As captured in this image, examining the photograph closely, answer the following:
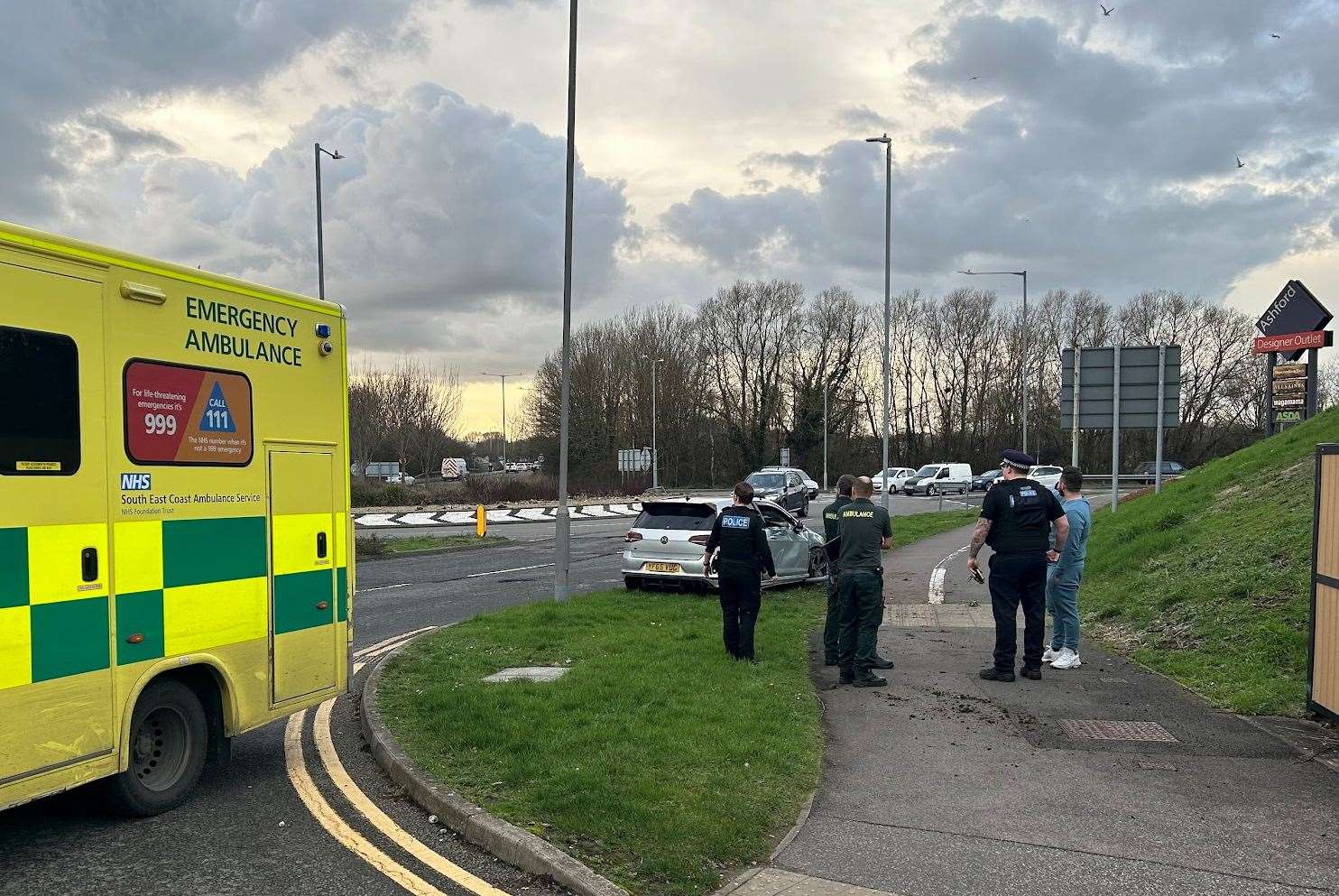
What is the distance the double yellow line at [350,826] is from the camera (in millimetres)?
4496

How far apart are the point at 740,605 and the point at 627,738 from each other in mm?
3152

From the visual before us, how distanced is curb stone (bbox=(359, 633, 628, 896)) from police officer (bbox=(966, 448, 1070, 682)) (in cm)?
512

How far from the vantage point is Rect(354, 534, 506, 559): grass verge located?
22375 mm

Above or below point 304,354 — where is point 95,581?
below

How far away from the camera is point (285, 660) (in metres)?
6.25

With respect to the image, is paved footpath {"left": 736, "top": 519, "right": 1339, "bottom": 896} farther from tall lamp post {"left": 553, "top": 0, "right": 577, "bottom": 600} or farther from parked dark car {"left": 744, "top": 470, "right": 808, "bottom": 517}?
parked dark car {"left": 744, "top": 470, "right": 808, "bottom": 517}

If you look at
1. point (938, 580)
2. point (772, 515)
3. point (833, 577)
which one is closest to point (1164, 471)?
point (938, 580)

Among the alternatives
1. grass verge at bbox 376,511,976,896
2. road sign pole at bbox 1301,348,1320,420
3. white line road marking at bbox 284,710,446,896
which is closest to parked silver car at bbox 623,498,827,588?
grass verge at bbox 376,511,976,896

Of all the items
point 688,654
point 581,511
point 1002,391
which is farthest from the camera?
point 1002,391

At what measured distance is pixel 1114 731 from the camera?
7.05m

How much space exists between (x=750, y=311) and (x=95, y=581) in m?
72.6

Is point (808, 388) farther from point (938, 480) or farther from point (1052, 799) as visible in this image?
point (1052, 799)

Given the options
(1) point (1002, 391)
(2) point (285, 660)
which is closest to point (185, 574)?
(2) point (285, 660)

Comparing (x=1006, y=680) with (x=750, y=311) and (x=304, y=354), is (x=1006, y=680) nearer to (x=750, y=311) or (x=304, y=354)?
(x=304, y=354)
